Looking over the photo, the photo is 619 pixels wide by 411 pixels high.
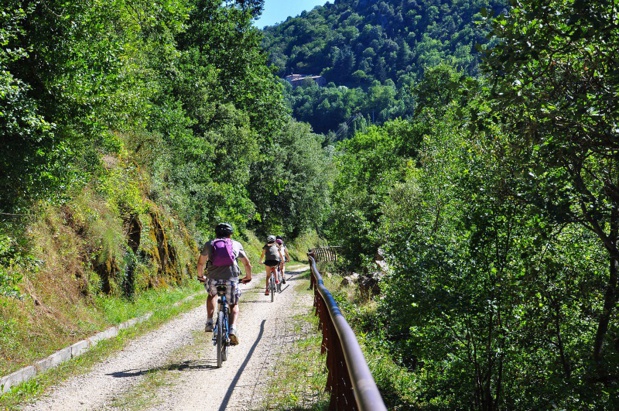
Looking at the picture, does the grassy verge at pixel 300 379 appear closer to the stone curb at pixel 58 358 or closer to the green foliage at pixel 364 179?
the stone curb at pixel 58 358

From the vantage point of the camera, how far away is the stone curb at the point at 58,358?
7.66 meters

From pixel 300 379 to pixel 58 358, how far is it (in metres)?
4.03

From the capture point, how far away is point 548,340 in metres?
9.82

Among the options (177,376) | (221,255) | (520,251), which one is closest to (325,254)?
(520,251)

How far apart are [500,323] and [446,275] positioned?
1180 mm

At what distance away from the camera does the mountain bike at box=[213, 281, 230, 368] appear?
29.1 feet

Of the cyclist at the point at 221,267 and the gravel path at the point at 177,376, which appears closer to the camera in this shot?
the gravel path at the point at 177,376

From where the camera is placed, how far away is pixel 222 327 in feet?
29.4

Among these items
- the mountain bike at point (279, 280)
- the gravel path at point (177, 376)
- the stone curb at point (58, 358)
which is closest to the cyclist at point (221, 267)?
the gravel path at point (177, 376)

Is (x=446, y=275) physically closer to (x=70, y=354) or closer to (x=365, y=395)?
(x=70, y=354)

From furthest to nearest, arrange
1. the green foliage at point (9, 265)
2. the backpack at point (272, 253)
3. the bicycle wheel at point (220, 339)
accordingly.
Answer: the backpack at point (272, 253) < the bicycle wheel at point (220, 339) < the green foliage at point (9, 265)

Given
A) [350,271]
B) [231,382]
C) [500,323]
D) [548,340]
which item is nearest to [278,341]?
[231,382]

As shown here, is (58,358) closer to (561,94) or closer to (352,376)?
(352,376)

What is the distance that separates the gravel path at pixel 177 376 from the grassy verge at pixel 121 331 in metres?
0.20
